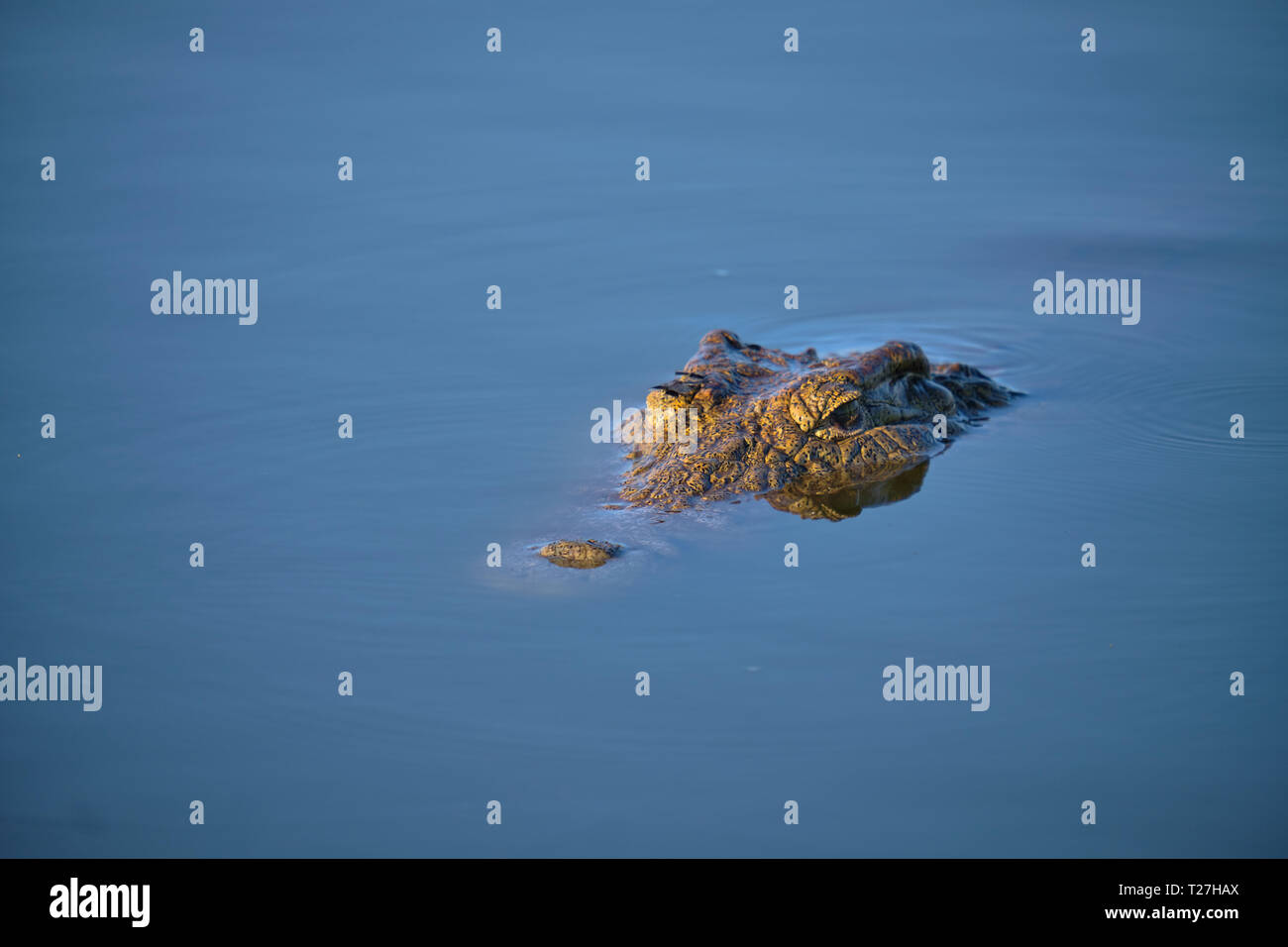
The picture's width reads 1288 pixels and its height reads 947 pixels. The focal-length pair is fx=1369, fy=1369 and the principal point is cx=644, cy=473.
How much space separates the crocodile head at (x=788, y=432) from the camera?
27.7ft

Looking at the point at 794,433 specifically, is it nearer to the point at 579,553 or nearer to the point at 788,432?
the point at 788,432

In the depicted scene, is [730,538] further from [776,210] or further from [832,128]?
[832,128]

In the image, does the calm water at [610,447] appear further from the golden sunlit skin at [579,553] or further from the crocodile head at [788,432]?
the crocodile head at [788,432]

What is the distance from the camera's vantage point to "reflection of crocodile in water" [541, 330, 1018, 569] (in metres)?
8.42

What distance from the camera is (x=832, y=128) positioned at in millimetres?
13914

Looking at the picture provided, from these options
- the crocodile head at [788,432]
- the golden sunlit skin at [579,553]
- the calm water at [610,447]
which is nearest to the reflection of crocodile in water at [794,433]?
the crocodile head at [788,432]

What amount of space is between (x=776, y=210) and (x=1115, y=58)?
15.9 ft

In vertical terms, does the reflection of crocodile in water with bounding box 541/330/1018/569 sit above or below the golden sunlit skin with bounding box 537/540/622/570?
above

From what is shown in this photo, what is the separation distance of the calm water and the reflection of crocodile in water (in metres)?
0.27

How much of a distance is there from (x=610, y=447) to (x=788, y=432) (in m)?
1.23

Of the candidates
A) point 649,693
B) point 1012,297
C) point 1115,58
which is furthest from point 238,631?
point 1115,58

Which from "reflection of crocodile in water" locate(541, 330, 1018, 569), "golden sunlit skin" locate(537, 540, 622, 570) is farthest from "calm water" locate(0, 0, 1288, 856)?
"reflection of crocodile in water" locate(541, 330, 1018, 569)

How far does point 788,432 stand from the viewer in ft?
28.4

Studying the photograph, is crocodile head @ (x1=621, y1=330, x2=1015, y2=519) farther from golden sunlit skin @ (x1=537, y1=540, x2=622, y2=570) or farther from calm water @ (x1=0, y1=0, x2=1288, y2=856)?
golden sunlit skin @ (x1=537, y1=540, x2=622, y2=570)
